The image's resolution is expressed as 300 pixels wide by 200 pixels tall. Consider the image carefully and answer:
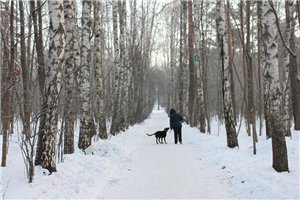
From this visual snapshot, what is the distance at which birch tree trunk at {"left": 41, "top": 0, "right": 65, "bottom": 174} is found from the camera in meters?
7.42

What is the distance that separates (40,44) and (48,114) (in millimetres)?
4933

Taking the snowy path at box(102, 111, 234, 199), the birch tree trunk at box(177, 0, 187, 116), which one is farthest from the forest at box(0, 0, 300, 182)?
the birch tree trunk at box(177, 0, 187, 116)

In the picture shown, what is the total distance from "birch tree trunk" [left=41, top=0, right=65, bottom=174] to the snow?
1.25 feet

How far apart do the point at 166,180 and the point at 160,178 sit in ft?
0.92

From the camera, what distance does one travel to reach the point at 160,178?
29.1 feet

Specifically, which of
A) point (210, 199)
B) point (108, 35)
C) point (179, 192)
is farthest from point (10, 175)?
point (108, 35)

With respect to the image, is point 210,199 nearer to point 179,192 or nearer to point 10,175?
point 179,192

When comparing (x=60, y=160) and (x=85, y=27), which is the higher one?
(x=85, y=27)

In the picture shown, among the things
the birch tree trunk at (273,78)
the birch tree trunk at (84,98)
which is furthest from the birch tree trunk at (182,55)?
the birch tree trunk at (273,78)

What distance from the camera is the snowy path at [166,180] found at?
734cm

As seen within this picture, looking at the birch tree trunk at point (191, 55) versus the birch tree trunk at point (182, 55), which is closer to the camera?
the birch tree trunk at point (191, 55)

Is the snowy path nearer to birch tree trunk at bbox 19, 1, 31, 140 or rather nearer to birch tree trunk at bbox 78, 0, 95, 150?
birch tree trunk at bbox 78, 0, 95, 150

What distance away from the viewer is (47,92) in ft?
24.7

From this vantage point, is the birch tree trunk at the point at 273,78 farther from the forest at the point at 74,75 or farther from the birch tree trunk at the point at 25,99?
the birch tree trunk at the point at 25,99
